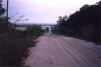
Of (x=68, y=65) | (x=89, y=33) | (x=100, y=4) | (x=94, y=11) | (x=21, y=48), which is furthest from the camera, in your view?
(x=89, y=33)

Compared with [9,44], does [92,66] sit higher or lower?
lower

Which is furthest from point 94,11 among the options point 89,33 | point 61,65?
point 61,65

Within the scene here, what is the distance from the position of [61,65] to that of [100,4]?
4001 centimetres

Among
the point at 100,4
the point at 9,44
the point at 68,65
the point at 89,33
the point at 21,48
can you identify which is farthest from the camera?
the point at 89,33

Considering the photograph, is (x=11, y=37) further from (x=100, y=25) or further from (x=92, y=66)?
(x=100, y=25)

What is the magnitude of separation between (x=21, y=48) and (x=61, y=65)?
2.72 metres

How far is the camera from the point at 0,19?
1859 centimetres

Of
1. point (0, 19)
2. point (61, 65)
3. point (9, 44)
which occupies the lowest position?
point (61, 65)

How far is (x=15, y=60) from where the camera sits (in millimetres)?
17484

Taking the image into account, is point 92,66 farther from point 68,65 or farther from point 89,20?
point 89,20

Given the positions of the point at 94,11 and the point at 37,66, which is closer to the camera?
the point at 37,66

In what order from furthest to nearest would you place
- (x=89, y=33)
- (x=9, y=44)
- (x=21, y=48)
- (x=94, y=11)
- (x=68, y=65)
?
(x=89, y=33) → (x=94, y=11) → (x=68, y=65) → (x=21, y=48) → (x=9, y=44)

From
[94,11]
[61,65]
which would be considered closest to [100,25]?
[94,11]

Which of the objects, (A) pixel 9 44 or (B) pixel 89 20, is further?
(B) pixel 89 20
